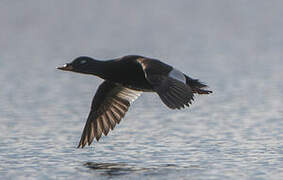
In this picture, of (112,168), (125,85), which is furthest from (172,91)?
(125,85)

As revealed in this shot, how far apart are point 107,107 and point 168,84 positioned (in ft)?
6.48

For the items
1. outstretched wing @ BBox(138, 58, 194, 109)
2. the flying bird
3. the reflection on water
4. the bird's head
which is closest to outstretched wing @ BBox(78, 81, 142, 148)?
the flying bird

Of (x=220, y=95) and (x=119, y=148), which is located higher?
(x=220, y=95)

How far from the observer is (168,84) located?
796cm

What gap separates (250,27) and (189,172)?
57.4ft

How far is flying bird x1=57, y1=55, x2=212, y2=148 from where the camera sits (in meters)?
7.88

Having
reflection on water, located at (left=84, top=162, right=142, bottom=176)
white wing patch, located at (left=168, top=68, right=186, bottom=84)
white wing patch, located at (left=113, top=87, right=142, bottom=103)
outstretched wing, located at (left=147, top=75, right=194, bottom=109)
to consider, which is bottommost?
reflection on water, located at (left=84, top=162, right=142, bottom=176)

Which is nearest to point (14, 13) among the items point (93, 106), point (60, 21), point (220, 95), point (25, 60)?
point (60, 21)

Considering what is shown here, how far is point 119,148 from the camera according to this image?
9.35 metres

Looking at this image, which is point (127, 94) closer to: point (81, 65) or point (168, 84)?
point (81, 65)

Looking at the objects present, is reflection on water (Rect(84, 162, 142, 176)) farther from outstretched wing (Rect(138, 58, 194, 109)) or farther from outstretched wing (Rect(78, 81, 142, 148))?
outstretched wing (Rect(78, 81, 142, 148))

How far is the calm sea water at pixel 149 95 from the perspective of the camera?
8445 millimetres

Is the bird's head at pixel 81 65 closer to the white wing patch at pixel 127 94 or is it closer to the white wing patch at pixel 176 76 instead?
the white wing patch at pixel 127 94

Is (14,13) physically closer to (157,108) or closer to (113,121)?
(157,108)
